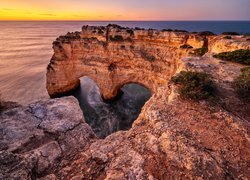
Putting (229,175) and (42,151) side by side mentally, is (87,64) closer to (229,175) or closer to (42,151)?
(42,151)

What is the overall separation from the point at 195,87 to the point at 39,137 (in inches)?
219

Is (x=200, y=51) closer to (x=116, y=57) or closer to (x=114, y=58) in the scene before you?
(x=116, y=57)

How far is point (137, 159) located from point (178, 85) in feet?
13.9

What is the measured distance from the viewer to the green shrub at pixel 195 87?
7000 millimetres

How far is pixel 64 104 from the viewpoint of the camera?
24.6 ft

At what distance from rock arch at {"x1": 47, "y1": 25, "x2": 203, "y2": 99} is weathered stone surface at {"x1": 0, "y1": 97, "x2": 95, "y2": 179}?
1719 centimetres

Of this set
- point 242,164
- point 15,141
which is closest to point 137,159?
point 242,164

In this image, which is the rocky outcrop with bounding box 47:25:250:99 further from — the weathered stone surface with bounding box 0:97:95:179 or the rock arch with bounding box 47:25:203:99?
the weathered stone surface with bounding box 0:97:95:179

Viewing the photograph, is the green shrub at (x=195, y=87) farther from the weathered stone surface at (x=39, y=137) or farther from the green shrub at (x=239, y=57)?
the green shrub at (x=239, y=57)

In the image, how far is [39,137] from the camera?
586 cm

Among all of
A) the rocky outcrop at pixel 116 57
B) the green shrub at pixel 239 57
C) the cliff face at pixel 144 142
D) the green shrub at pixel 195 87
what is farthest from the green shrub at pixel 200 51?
the green shrub at pixel 195 87

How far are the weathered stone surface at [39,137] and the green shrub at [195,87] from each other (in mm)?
3697

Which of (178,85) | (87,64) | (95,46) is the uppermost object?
(178,85)

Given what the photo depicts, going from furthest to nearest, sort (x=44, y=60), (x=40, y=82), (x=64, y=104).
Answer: (x=44, y=60)
(x=40, y=82)
(x=64, y=104)
